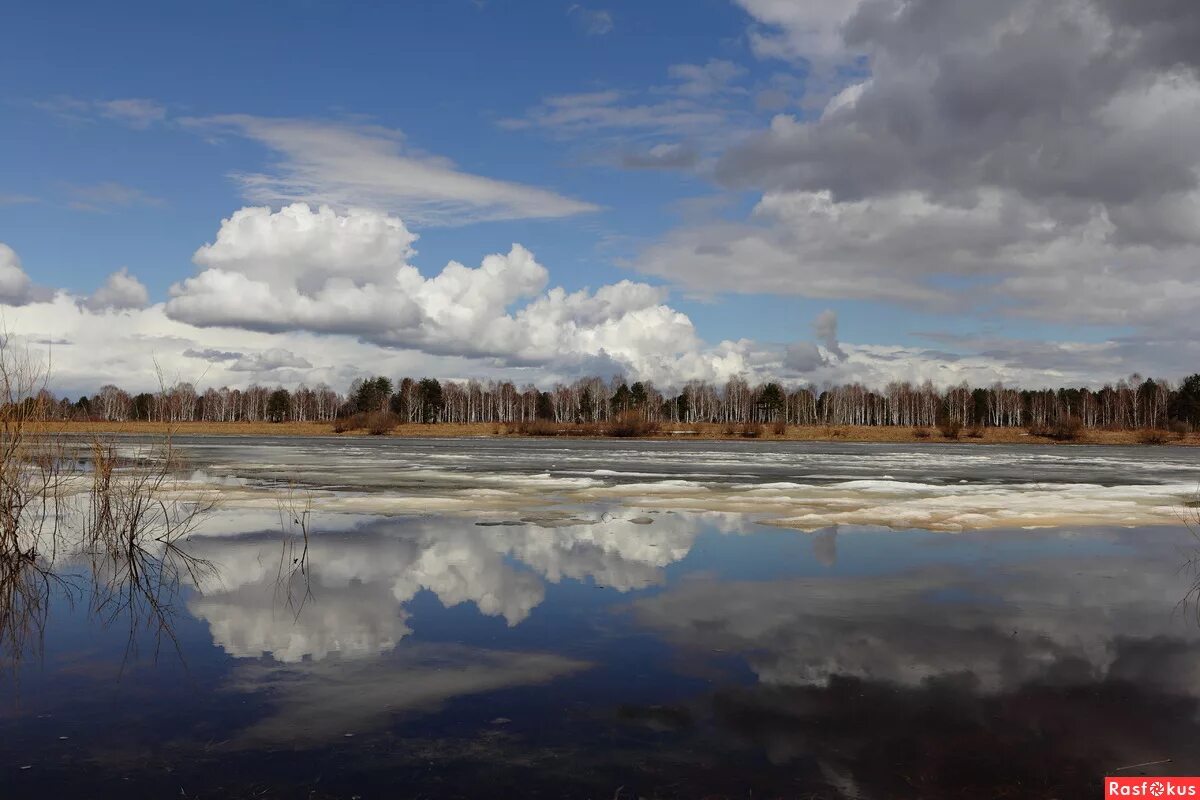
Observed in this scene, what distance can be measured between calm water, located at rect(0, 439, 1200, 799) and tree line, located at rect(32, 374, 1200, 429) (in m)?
93.3

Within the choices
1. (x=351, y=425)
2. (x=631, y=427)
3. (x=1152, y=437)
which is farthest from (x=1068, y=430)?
(x=351, y=425)

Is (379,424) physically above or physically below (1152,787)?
above

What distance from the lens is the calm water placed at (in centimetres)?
459

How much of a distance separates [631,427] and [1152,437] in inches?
1499

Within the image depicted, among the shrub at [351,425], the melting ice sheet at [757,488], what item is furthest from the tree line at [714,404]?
the melting ice sheet at [757,488]

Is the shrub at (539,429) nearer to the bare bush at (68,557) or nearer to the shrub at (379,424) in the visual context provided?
the shrub at (379,424)

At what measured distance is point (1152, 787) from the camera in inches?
177

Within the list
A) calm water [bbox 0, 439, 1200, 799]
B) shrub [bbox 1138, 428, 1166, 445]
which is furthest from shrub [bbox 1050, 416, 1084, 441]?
calm water [bbox 0, 439, 1200, 799]

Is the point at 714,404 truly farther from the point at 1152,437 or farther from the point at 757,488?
the point at 757,488

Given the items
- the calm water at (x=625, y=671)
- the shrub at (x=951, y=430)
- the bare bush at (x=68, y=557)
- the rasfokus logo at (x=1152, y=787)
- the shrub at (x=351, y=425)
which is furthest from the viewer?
the shrub at (x=351, y=425)

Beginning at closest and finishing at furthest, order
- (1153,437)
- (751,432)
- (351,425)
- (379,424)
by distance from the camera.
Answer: (1153,437), (751,432), (379,424), (351,425)

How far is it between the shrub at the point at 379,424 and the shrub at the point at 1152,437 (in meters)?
58.2

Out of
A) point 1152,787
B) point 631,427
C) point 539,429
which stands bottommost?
point 1152,787

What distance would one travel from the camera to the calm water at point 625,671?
4594 millimetres
